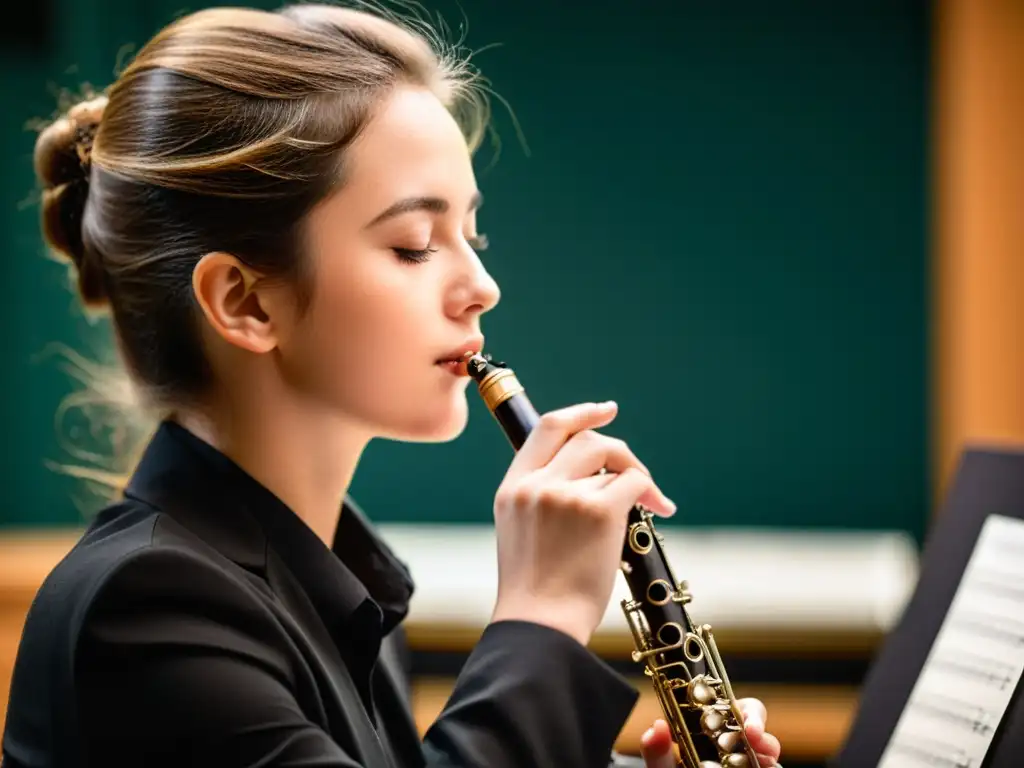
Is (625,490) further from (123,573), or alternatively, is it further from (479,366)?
(123,573)

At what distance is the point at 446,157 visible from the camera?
1.17 m

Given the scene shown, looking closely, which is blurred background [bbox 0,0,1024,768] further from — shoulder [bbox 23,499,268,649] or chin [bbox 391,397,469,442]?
shoulder [bbox 23,499,268,649]

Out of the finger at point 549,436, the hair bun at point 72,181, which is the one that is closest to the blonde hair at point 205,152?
the hair bun at point 72,181

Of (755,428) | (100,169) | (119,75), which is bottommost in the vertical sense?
(100,169)

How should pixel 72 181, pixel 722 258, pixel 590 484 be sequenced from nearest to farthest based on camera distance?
1. pixel 590 484
2. pixel 72 181
3. pixel 722 258

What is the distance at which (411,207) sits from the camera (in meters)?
1.14

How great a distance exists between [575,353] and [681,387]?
295 mm

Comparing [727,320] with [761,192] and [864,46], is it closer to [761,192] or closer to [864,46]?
[761,192]

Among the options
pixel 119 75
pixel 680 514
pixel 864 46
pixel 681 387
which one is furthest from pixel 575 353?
pixel 119 75

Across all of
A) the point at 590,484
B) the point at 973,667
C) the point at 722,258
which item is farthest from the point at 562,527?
the point at 722,258

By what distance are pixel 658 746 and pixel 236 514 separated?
1.47 ft

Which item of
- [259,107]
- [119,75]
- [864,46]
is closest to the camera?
[259,107]

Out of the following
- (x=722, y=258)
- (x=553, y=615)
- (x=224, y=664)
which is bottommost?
(x=224, y=664)

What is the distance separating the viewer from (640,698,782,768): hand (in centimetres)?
109
